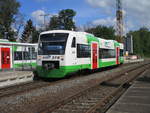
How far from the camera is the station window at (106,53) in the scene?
82.7ft

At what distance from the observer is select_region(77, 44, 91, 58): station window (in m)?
19.4

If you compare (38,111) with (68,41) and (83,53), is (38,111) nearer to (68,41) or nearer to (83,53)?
(68,41)

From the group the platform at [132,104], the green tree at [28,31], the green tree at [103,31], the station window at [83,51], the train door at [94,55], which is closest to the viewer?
the platform at [132,104]

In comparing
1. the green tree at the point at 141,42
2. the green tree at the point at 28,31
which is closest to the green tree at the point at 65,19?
the green tree at the point at 28,31

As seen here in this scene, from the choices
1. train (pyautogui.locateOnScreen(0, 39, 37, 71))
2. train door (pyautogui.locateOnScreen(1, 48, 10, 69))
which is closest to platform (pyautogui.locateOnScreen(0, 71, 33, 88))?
train (pyautogui.locateOnScreen(0, 39, 37, 71))

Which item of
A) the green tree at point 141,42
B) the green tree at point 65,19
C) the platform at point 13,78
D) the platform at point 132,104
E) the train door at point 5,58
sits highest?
the green tree at point 65,19

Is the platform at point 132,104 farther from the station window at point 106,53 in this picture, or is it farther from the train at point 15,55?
the train at point 15,55

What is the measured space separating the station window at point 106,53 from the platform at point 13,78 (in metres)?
8.69

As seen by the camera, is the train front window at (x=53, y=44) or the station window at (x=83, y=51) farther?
the station window at (x=83, y=51)

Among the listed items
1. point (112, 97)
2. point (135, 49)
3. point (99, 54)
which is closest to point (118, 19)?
point (135, 49)

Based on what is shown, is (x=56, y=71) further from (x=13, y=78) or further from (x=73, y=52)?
(x=13, y=78)

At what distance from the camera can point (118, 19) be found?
282 feet

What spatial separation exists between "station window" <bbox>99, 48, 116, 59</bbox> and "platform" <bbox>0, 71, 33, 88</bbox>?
8686 millimetres

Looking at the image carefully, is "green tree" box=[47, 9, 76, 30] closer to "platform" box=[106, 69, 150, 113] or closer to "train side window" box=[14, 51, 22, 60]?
"train side window" box=[14, 51, 22, 60]
